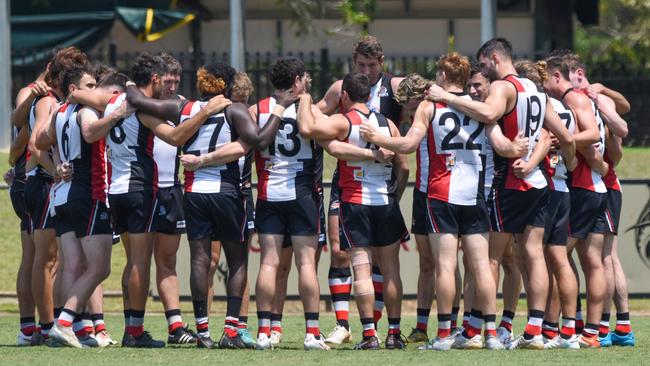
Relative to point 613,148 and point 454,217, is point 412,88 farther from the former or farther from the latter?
point 613,148

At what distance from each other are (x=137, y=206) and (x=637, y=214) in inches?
242

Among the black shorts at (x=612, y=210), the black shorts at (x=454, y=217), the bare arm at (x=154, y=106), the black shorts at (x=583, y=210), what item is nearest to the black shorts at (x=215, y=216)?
the bare arm at (x=154, y=106)

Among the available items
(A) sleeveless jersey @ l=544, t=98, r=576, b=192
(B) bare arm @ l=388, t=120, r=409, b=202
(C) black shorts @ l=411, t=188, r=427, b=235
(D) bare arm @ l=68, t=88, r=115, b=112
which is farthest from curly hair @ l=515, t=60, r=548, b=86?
(D) bare arm @ l=68, t=88, r=115, b=112

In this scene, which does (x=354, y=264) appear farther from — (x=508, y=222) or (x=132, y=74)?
(x=132, y=74)

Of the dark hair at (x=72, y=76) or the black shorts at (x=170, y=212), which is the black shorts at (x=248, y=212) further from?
the dark hair at (x=72, y=76)

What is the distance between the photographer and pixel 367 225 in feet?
32.6

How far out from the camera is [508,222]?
32.3 ft

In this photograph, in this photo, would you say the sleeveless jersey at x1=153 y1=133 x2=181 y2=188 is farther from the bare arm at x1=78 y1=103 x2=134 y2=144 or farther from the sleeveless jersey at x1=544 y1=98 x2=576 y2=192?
the sleeveless jersey at x1=544 y1=98 x2=576 y2=192

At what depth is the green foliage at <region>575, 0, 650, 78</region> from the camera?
21766mm

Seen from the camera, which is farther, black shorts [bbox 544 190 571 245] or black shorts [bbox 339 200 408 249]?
black shorts [bbox 544 190 571 245]

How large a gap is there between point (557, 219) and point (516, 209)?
1.47 feet

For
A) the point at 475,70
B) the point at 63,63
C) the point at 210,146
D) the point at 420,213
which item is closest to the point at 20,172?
the point at 63,63

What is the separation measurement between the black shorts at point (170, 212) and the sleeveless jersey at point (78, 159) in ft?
1.45

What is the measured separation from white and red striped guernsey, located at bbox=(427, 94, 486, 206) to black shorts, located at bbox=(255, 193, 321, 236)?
0.93m
